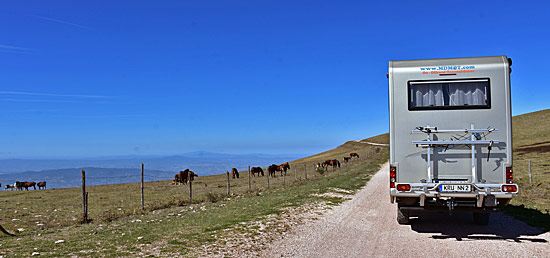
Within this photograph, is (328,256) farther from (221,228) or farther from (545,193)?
(545,193)

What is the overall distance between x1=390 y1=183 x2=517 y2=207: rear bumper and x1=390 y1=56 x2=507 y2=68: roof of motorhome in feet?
9.58

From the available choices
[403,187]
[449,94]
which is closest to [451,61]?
[449,94]

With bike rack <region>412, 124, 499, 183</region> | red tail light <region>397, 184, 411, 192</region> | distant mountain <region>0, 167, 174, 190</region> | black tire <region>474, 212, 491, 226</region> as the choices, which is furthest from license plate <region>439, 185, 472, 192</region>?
distant mountain <region>0, 167, 174, 190</region>

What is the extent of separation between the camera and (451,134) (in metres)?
9.09

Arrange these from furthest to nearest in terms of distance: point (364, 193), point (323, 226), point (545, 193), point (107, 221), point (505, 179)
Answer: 1. point (364, 193)
2. point (545, 193)
3. point (107, 221)
4. point (323, 226)
5. point (505, 179)

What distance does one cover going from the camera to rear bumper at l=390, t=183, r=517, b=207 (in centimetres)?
850

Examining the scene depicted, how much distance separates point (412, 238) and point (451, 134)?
2.62m

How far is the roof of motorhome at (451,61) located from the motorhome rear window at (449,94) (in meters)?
0.45

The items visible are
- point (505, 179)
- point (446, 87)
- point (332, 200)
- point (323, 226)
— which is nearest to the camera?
point (505, 179)

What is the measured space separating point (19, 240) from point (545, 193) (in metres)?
20.0

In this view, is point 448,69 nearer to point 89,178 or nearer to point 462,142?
point 462,142

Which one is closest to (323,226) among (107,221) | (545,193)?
(107,221)

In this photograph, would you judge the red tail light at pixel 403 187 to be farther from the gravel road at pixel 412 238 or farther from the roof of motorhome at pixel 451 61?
the roof of motorhome at pixel 451 61

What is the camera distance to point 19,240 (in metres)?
9.50
